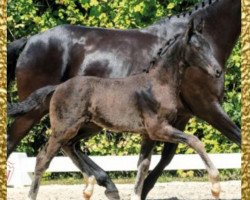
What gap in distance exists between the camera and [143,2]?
10.6 m

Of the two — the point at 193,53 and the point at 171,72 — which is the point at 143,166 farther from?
the point at 193,53

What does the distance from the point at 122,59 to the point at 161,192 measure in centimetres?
237

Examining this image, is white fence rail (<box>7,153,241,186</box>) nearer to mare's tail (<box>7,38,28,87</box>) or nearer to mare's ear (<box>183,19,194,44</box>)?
mare's tail (<box>7,38,28,87</box>)

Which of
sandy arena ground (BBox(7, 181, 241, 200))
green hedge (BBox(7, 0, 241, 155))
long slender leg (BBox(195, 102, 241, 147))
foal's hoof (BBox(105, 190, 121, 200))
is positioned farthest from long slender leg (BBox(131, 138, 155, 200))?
green hedge (BBox(7, 0, 241, 155))

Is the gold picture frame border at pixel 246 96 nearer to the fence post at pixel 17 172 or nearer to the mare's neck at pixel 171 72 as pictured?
the mare's neck at pixel 171 72

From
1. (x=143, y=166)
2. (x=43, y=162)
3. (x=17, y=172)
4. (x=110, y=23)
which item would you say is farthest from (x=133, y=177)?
(x=43, y=162)

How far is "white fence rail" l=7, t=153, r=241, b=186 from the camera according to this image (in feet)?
31.9

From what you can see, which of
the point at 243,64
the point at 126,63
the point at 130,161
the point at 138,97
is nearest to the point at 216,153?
the point at 130,161

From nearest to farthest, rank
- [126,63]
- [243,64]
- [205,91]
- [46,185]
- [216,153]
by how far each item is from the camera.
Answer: [243,64] < [205,91] < [126,63] < [46,185] < [216,153]

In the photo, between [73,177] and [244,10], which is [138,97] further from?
[73,177]

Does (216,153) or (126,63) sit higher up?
(126,63)

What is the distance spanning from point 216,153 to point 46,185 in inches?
106

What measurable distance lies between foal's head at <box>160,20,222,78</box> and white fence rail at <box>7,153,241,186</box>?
4365 mm

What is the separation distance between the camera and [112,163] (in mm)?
10102
